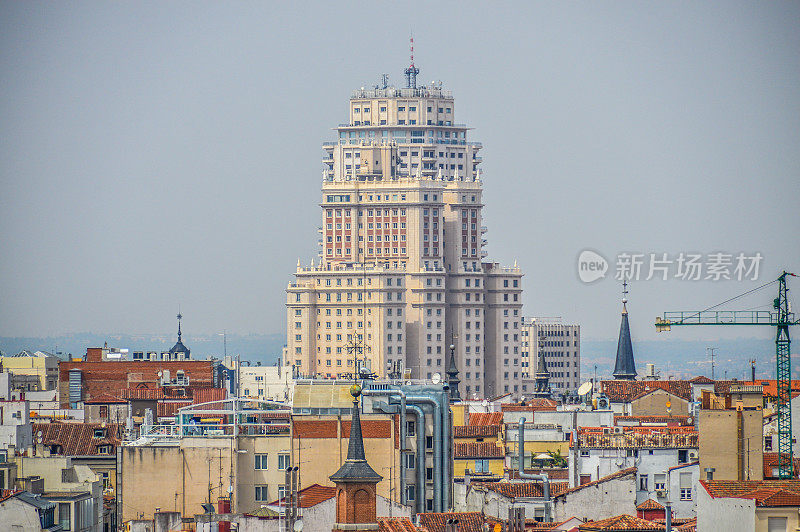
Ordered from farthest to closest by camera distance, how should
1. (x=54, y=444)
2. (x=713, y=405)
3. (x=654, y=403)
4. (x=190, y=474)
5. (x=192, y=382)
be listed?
(x=192, y=382) → (x=654, y=403) → (x=54, y=444) → (x=190, y=474) → (x=713, y=405)

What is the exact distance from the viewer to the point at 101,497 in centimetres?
10712

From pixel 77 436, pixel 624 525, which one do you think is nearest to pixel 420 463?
pixel 624 525

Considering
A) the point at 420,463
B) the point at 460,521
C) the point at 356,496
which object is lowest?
the point at 460,521

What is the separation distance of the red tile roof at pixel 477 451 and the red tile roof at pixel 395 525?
44.6 m

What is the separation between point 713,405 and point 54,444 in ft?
140

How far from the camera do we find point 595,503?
95.8 m

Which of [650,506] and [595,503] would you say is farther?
[595,503]

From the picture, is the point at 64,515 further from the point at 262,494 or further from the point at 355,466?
the point at 355,466

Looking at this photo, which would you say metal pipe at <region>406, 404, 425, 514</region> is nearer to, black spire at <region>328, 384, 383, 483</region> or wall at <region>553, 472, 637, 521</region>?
wall at <region>553, 472, 637, 521</region>

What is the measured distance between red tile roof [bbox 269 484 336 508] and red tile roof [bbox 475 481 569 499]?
9.32 meters

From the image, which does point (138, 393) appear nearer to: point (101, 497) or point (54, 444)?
point (54, 444)

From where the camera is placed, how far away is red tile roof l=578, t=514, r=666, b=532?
79625 mm

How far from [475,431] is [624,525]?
5846cm

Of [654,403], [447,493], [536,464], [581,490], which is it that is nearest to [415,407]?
[447,493]
